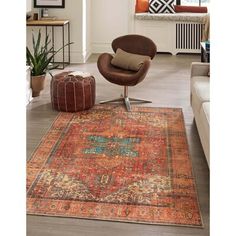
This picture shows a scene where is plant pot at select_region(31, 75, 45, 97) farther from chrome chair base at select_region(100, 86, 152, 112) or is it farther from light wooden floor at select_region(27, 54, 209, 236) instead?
chrome chair base at select_region(100, 86, 152, 112)

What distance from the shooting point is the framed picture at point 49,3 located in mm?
7461

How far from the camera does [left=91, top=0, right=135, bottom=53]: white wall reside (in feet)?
27.9

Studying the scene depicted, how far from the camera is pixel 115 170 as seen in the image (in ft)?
11.4

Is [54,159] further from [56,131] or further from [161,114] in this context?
[161,114]

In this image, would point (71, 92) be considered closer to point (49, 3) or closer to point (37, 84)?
point (37, 84)

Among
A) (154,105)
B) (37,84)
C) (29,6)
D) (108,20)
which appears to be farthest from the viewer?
(108,20)

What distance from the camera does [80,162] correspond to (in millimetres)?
3631

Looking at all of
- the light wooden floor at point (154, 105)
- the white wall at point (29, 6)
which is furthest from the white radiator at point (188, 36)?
the white wall at point (29, 6)

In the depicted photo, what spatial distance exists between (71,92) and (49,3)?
10.1 feet

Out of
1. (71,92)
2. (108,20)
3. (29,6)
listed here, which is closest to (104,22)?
(108,20)

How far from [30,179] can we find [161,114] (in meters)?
2.15

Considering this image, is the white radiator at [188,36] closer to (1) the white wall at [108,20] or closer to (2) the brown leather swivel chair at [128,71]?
(1) the white wall at [108,20]
